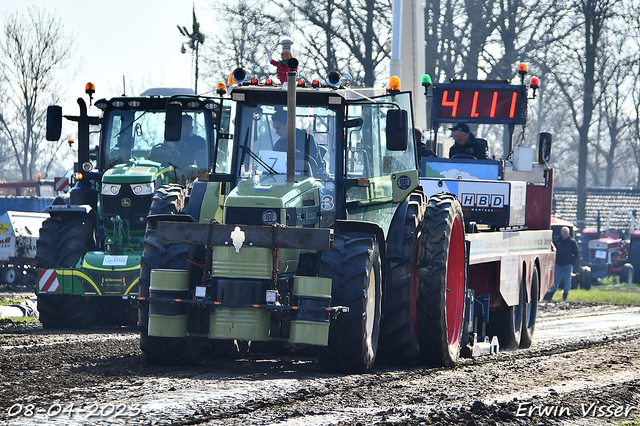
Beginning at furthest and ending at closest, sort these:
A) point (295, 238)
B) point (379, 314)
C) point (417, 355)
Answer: point (417, 355)
point (379, 314)
point (295, 238)

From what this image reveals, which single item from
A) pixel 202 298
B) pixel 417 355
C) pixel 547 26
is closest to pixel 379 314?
pixel 417 355

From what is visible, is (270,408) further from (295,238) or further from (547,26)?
(547,26)

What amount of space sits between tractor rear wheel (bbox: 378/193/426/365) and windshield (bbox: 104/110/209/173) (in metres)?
5.50

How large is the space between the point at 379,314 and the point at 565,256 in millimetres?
14986

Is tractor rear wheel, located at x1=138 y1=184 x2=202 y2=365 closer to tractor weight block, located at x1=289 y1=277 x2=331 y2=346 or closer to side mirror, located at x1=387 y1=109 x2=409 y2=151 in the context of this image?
tractor weight block, located at x1=289 y1=277 x2=331 y2=346

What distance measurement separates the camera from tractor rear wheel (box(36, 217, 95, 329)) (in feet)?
41.2

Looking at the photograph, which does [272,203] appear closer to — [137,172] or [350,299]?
[350,299]

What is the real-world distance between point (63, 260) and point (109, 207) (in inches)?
40.1

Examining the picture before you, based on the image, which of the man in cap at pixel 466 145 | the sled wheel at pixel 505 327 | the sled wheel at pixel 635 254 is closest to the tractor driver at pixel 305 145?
the sled wheel at pixel 505 327

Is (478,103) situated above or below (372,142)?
above

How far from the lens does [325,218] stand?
28.6ft

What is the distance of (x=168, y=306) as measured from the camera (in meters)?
7.99

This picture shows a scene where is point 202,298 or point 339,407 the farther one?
point 202,298

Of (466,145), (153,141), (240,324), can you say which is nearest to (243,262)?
(240,324)
